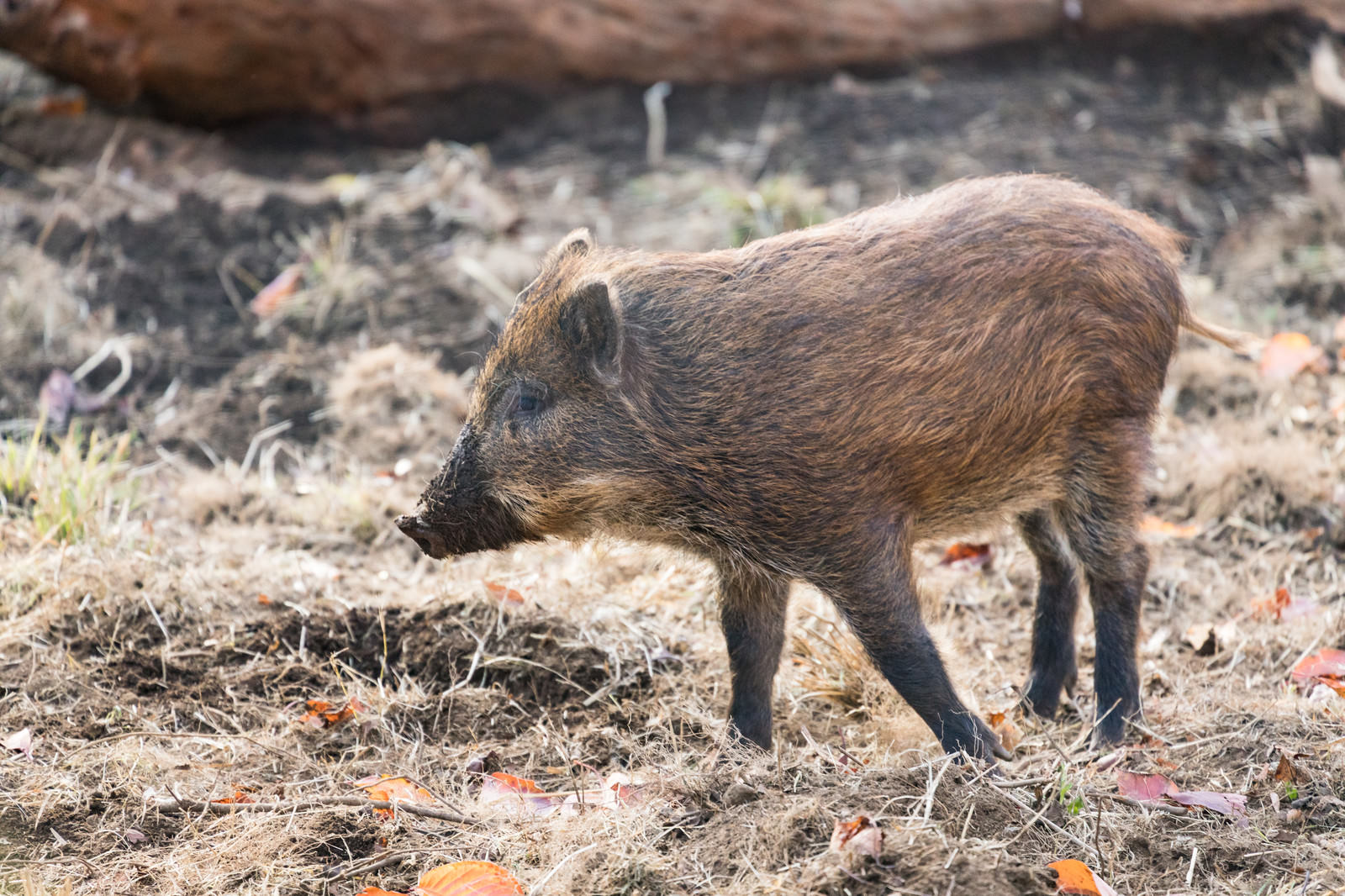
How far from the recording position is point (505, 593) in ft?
15.0

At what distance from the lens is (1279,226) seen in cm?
732

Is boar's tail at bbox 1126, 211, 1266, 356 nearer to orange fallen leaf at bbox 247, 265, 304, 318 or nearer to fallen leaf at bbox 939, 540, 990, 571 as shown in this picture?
fallen leaf at bbox 939, 540, 990, 571

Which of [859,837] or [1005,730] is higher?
[859,837]

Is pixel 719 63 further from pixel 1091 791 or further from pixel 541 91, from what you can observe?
pixel 1091 791

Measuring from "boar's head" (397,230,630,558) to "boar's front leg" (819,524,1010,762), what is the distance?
2.55ft

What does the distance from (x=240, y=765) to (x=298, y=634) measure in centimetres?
80

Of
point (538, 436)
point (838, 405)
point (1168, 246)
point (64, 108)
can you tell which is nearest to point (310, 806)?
point (538, 436)

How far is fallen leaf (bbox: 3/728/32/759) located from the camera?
365 cm

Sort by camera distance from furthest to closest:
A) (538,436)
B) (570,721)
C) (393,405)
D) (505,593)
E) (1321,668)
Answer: (393,405) → (505,593) → (1321,668) → (570,721) → (538,436)

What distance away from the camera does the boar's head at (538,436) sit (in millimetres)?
3795

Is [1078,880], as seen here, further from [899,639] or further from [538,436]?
[538,436]

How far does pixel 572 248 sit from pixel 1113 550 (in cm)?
204

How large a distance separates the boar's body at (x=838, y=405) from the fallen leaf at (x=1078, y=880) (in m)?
0.71

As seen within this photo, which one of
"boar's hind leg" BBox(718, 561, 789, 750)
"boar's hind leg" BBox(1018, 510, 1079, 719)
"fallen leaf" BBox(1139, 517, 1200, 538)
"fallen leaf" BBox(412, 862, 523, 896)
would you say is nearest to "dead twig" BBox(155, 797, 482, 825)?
"fallen leaf" BBox(412, 862, 523, 896)
